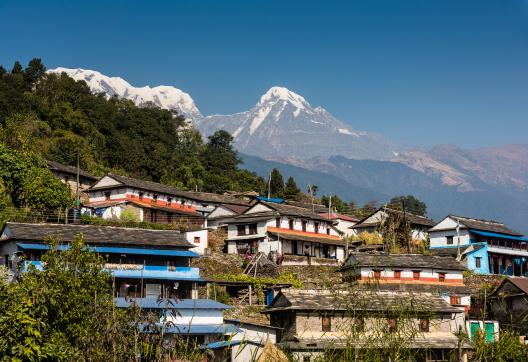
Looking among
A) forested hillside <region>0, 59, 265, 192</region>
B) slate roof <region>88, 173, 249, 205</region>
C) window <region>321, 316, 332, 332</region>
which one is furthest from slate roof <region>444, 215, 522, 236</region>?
window <region>321, 316, 332, 332</region>

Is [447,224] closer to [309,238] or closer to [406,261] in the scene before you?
[309,238]

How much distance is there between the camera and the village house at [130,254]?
46.8 meters

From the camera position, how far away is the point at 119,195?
7600cm

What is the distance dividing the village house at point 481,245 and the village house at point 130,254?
3200 centimetres

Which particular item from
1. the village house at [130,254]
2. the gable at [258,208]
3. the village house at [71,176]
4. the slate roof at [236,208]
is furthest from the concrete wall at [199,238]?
the village house at [71,176]

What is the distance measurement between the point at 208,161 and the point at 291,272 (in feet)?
198

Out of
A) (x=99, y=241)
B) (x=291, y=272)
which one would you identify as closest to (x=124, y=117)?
(x=291, y=272)

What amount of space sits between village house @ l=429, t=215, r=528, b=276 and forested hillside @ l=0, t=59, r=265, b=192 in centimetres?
3776

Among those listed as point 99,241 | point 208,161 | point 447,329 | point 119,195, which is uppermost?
point 208,161

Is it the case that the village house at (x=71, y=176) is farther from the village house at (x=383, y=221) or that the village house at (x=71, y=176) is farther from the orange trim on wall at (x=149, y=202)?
the village house at (x=383, y=221)

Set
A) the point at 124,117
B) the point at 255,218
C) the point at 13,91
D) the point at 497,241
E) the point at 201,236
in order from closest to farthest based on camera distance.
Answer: the point at 201,236 < the point at 255,218 < the point at 497,241 < the point at 13,91 < the point at 124,117

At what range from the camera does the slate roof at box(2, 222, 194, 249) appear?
4742 cm

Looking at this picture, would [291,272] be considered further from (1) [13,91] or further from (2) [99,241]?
(1) [13,91]

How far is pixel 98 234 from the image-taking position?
165ft
